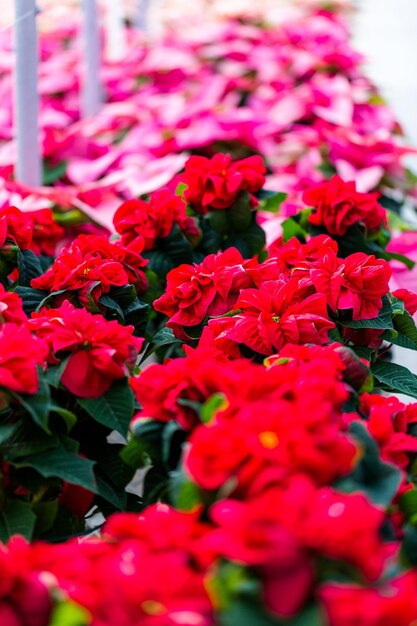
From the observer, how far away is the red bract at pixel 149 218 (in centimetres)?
137

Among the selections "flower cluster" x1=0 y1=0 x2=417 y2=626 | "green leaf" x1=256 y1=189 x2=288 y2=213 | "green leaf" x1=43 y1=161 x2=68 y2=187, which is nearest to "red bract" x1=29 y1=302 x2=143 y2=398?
"flower cluster" x1=0 y1=0 x2=417 y2=626

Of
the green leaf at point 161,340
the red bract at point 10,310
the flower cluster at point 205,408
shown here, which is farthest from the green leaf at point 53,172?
the red bract at point 10,310

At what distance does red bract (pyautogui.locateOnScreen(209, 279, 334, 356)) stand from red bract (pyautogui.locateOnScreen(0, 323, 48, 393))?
213 millimetres

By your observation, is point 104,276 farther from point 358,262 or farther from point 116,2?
point 116,2

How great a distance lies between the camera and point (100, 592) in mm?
604

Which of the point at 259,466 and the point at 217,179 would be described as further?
the point at 217,179

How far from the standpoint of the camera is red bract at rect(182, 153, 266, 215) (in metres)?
1.45

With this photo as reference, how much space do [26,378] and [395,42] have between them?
4.35m

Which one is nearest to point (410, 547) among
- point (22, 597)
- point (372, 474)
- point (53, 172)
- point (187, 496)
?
point (372, 474)

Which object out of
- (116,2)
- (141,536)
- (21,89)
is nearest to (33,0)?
(21,89)

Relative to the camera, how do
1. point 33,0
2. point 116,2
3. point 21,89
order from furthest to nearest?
point 116,2, point 21,89, point 33,0

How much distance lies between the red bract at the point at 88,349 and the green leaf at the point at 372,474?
27 centimetres

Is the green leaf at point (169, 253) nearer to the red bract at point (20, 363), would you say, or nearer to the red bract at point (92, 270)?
the red bract at point (92, 270)

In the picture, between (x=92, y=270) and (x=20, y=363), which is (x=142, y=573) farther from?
(x=92, y=270)
